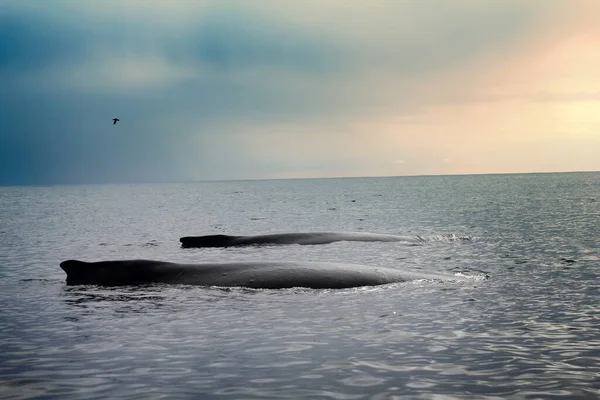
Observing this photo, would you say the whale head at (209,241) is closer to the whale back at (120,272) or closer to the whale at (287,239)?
the whale at (287,239)

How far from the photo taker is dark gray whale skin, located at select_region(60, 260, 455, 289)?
21.1 m

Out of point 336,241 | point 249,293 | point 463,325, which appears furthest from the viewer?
point 336,241

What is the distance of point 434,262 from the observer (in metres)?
31.2

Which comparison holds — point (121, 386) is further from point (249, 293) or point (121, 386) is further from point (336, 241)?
point (336, 241)

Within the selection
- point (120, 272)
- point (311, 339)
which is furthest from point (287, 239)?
point (311, 339)

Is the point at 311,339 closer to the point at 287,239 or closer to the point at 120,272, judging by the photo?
the point at 120,272

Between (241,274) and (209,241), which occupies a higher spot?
(241,274)

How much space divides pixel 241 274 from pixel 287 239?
17662 millimetres

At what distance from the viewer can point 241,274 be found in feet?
72.1

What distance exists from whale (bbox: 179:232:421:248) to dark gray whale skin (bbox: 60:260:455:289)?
1526 centimetres

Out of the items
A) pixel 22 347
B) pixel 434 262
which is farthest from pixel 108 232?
pixel 22 347

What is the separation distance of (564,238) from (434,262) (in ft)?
53.3

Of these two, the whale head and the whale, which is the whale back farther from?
the whale head

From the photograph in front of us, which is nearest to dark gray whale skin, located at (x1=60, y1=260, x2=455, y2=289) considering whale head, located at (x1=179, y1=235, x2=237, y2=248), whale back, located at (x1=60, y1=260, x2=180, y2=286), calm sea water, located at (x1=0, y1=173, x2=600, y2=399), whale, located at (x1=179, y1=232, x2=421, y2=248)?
whale back, located at (x1=60, y1=260, x2=180, y2=286)
